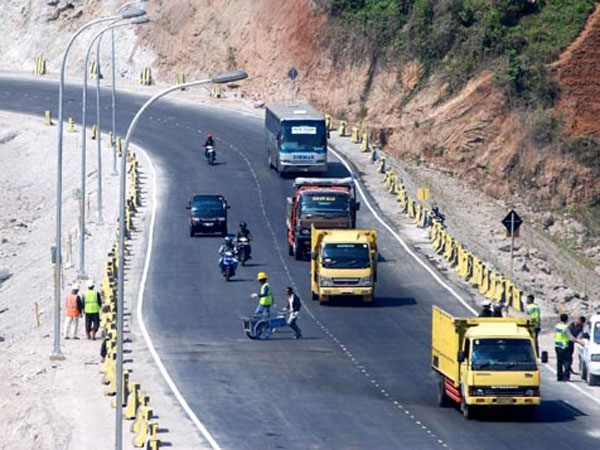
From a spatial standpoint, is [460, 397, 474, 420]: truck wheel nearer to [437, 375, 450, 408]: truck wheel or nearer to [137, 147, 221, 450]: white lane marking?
[437, 375, 450, 408]: truck wheel

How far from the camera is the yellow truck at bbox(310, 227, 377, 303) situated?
52.8 m

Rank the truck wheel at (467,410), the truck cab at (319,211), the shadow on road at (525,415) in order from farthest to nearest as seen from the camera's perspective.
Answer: the truck cab at (319,211) < the shadow on road at (525,415) < the truck wheel at (467,410)

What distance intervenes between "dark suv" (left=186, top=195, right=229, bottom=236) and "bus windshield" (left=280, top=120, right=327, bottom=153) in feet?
33.9

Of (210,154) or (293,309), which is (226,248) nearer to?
(293,309)

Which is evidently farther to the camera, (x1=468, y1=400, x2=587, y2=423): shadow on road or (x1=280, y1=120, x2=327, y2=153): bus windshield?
(x1=280, y1=120, x2=327, y2=153): bus windshield

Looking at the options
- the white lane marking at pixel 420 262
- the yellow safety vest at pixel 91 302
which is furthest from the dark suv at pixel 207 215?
the yellow safety vest at pixel 91 302

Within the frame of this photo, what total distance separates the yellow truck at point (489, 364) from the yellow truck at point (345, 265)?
1442cm

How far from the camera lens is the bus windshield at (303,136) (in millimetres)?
75938

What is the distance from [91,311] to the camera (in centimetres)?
4841

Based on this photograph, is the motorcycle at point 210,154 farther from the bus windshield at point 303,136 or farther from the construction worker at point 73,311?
the construction worker at point 73,311

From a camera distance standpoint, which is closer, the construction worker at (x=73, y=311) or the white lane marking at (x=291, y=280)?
the white lane marking at (x=291, y=280)

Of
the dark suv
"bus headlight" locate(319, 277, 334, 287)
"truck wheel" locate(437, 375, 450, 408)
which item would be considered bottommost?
"truck wheel" locate(437, 375, 450, 408)

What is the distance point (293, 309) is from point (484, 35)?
170ft

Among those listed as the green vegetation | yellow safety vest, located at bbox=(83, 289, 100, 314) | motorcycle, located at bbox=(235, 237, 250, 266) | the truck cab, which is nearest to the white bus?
the truck cab
